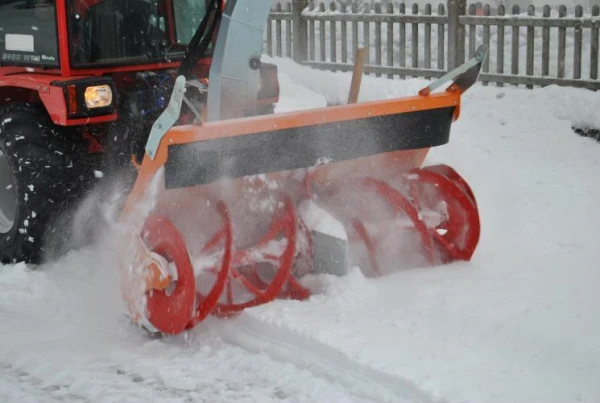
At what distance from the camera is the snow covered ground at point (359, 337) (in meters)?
3.69

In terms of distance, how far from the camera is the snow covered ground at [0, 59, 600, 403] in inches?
145

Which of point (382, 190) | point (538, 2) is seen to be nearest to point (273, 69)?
point (382, 190)

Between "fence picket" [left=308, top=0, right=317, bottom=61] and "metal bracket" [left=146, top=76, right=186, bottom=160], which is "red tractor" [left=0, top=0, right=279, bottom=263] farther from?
"fence picket" [left=308, top=0, right=317, bottom=61]

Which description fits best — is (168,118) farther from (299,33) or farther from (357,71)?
(299,33)

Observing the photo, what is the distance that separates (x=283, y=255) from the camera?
4562 mm

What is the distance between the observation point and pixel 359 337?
4055 mm

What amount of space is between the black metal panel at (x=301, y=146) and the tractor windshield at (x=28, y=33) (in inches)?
57.7

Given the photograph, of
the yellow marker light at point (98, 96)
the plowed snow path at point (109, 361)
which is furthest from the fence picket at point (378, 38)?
the plowed snow path at point (109, 361)

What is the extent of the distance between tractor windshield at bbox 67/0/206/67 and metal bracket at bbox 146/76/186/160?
1.32 metres

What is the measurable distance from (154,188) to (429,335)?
57.1 inches

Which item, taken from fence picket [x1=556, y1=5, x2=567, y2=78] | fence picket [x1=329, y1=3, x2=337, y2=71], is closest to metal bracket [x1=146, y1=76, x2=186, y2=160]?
fence picket [x1=556, y1=5, x2=567, y2=78]

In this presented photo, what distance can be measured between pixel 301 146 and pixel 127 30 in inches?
59.9

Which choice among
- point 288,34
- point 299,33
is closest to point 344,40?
point 299,33

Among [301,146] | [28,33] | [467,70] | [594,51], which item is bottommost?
[301,146]
